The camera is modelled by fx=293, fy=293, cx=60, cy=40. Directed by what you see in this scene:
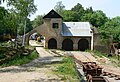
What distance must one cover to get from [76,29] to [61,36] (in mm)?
3547

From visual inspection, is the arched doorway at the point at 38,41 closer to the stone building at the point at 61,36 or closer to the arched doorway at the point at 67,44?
the stone building at the point at 61,36

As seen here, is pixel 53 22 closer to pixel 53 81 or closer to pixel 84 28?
pixel 84 28

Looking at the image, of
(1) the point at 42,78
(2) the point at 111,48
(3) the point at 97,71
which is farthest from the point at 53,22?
(1) the point at 42,78

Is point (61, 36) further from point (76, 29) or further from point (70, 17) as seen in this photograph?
point (70, 17)

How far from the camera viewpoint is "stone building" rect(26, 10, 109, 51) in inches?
2036

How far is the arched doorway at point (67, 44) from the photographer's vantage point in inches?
2053


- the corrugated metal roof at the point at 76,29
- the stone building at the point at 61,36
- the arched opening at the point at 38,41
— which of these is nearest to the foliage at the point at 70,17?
the arched opening at the point at 38,41

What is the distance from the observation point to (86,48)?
52.2 meters

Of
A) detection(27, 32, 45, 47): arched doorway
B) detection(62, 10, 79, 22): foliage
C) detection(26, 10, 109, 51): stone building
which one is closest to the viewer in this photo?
detection(26, 10, 109, 51): stone building

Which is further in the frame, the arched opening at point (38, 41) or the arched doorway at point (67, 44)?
the arched opening at point (38, 41)

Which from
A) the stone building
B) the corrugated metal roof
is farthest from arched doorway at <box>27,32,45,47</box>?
the corrugated metal roof

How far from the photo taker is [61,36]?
170 feet

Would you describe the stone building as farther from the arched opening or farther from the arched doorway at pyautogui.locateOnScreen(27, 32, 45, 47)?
the arched opening

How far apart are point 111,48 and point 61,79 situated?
3736 cm
